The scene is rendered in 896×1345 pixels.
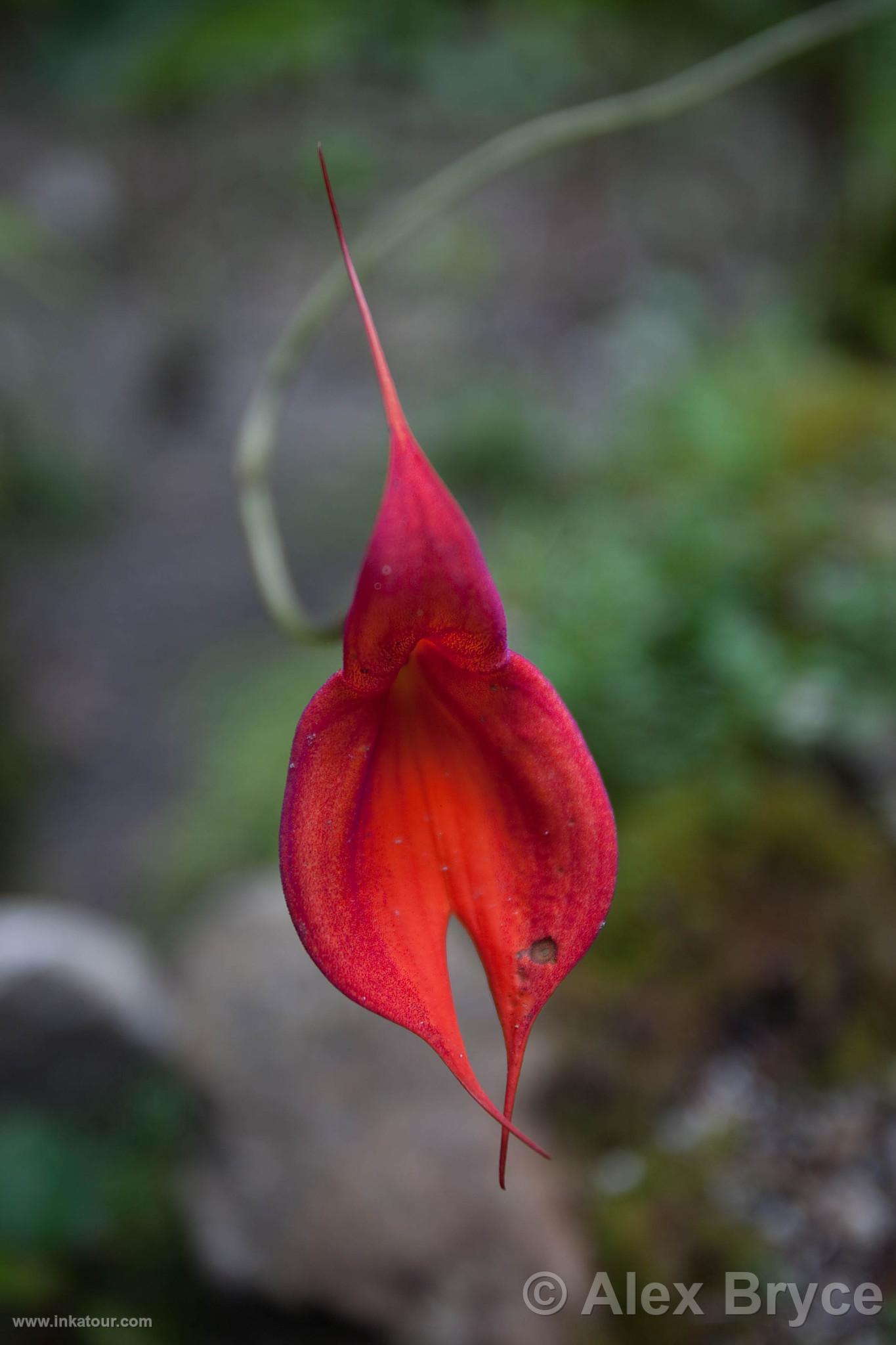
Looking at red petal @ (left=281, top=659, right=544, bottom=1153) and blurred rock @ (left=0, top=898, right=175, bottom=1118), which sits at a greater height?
red petal @ (left=281, top=659, right=544, bottom=1153)

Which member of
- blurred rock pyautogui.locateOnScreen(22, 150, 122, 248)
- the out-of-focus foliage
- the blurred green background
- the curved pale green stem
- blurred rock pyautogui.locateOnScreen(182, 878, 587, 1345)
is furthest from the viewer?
blurred rock pyautogui.locateOnScreen(22, 150, 122, 248)

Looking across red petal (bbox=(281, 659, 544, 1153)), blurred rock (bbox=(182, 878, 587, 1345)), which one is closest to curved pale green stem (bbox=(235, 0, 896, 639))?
red petal (bbox=(281, 659, 544, 1153))

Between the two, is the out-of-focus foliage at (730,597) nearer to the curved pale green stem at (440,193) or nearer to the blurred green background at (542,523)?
the blurred green background at (542,523)

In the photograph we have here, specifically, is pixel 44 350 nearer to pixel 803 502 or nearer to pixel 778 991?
pixel 803 502

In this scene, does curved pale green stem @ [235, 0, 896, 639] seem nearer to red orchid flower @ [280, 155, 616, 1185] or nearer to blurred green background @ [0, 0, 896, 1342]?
red orchid flower @ [280, 155, 616, 1185]

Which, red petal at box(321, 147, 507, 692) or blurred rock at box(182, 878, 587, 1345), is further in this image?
blurred rock at box(182, 878, 587, 1345)

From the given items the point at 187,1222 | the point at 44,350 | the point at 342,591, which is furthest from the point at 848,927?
the point at 44,350
